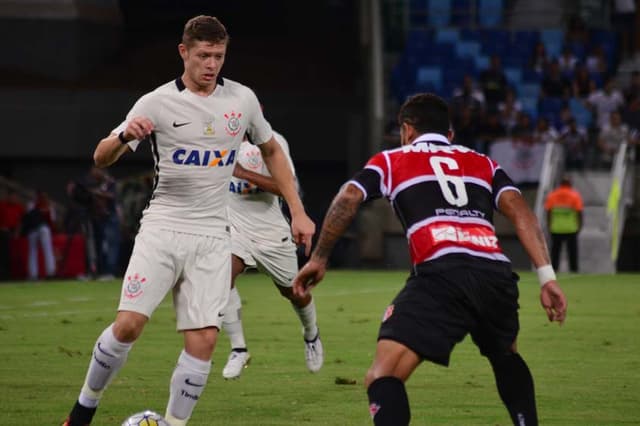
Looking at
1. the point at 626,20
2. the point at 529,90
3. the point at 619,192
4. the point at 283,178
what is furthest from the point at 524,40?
the point at 283,178

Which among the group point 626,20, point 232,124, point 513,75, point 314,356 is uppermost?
point 232,124

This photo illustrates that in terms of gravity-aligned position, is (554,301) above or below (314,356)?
above

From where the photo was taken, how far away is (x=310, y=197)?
36031 millimetres

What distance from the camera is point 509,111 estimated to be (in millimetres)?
31469

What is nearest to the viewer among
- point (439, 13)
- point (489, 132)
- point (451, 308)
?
point (451, 308)

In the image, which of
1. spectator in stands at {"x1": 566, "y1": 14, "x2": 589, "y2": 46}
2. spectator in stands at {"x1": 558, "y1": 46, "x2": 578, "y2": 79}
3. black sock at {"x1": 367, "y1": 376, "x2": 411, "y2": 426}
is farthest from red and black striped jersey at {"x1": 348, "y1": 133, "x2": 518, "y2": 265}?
spectator in stands at {"x1": 566, "y1": 14, "x2": 589, "y2": 46}

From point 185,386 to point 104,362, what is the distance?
481mm

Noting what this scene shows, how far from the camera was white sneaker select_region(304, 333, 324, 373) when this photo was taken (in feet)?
38.4

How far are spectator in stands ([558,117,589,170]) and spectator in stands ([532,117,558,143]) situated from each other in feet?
0.62

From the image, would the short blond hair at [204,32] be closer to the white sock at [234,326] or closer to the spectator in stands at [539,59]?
the white sock at [234,326]

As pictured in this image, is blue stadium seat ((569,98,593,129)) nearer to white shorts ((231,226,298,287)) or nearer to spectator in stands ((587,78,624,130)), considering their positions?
spectator in stands ((587,78,624,130))

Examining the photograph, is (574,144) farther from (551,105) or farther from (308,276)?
(308,276)

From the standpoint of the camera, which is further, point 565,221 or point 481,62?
point 481,62

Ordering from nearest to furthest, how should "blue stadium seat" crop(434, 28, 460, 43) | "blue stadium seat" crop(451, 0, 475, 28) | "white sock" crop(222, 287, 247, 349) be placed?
"white sock" crop(222, 287, 247, 349) → "blue stadium seat" crop(434, 28, 460, 43) → "blue stadium seat" crop(451, 0, 475, 28)
